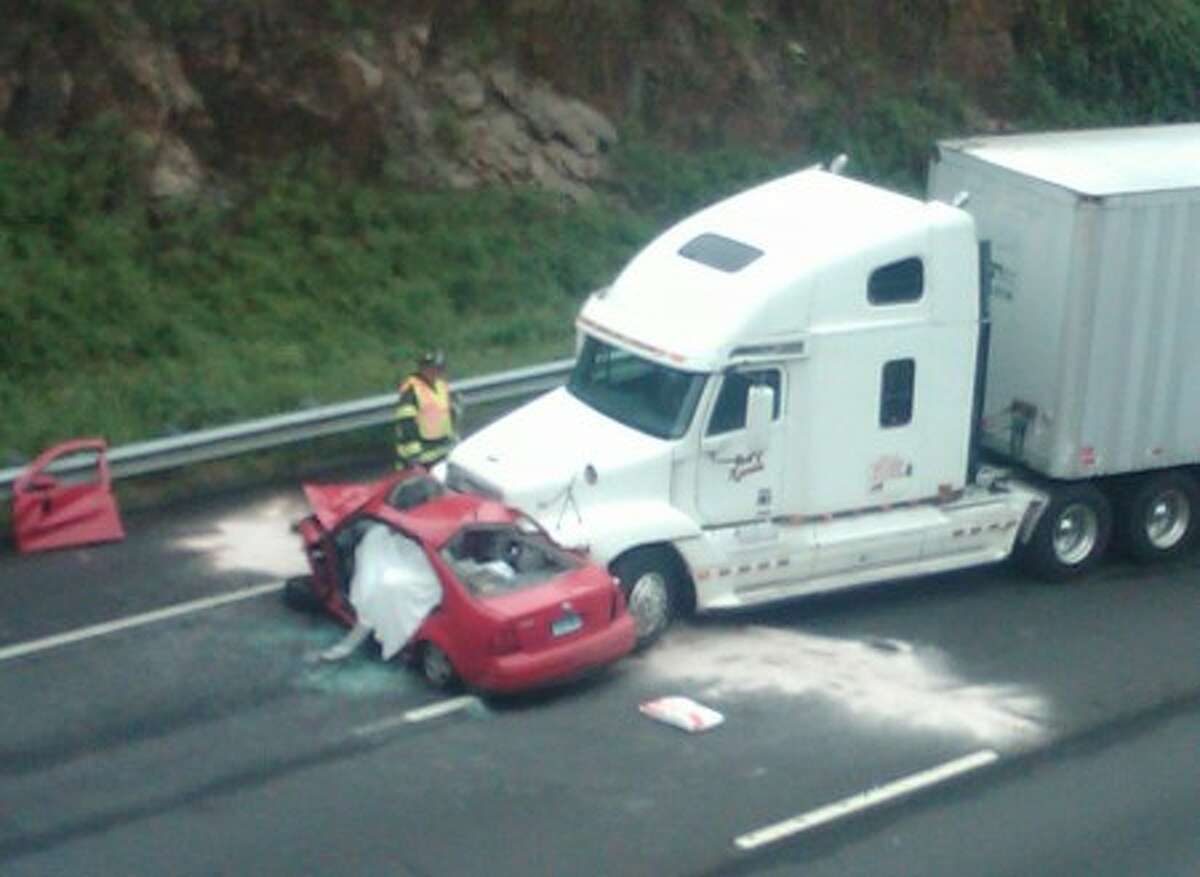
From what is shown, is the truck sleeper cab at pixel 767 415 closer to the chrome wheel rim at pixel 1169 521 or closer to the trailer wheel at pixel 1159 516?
the trailer wheel at pixel 1159 516

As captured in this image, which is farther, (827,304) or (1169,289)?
(1169,289)

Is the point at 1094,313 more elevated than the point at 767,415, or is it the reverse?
the point at 1094,313

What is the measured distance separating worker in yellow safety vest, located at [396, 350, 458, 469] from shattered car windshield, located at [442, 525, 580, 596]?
269 centimetres

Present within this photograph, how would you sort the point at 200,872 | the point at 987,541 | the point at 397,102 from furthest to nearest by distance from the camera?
the point at 397,102
the point at 987,541
the point at 200,872

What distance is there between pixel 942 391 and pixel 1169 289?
203cm

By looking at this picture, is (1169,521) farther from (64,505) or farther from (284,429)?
(64,505)

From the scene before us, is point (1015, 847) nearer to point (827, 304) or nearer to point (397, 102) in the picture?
point (827, 304)

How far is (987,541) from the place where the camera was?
64.1 feet

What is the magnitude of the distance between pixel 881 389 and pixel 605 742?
3916 mm

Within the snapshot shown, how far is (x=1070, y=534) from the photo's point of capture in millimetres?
20156

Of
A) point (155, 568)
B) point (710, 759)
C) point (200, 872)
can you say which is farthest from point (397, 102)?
point (200, 872)

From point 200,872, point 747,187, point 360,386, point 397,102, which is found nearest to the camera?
point 200,872

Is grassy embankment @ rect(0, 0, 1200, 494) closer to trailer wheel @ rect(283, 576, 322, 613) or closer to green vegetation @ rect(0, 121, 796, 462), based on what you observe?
green vegetation @ rect(0, 121, 796, 462)

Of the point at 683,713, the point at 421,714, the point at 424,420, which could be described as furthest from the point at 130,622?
the point at 683,713
